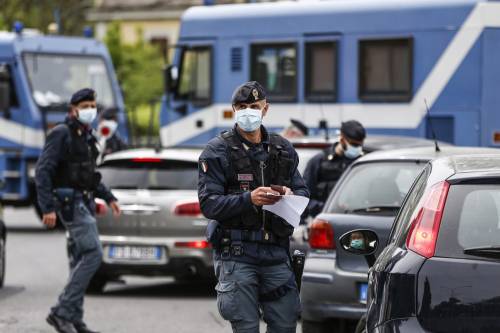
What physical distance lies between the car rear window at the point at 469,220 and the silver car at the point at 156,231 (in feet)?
25.7

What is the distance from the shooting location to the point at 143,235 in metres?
13.5

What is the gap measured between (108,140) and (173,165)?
6.30 m

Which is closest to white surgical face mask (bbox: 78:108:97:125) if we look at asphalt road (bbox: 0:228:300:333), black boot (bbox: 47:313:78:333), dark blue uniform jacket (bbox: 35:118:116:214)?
dark blue uniform jacket (bbox: 35:118:116:214)

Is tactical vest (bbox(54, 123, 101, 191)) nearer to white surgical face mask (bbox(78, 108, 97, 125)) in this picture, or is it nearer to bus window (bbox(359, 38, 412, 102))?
white surgical face mask (bbox(78, 108, 97, 125))

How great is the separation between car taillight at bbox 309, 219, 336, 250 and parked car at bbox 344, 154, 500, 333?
397 centimetres

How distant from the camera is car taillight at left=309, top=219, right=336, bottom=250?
392 inches

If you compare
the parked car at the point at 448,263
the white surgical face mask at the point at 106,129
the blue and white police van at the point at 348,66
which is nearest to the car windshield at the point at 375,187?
the parked car at the point at 448,263

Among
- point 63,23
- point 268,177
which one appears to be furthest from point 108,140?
point 63,23

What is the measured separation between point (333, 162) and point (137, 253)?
2367 mm

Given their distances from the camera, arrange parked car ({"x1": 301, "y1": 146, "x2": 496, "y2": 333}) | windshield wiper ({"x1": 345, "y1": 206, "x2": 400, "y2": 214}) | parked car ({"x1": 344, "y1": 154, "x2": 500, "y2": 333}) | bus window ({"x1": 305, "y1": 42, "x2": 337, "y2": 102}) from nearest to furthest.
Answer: parked car ({"x1": 344, "y1": 154, "x2": 500, "y2": 333}), parked car ({"x1": 301, "y1": 146, "x2": 496, "y2": 333}), windshield wiper ({"x1": 345, "y1": 206, "x2": 400, "y2": 214}), bus window ({"x1": 305, "y1": 42, "x2": 337, "y2": 102})

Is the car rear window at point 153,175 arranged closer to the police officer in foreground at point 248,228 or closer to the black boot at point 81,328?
the black boot at point 81,328

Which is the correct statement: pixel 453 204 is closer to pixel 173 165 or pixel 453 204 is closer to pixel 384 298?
pixel 384 298

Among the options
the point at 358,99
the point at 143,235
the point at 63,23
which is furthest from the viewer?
the point at 63,23

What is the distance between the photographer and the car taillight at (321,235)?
9.96 meters
